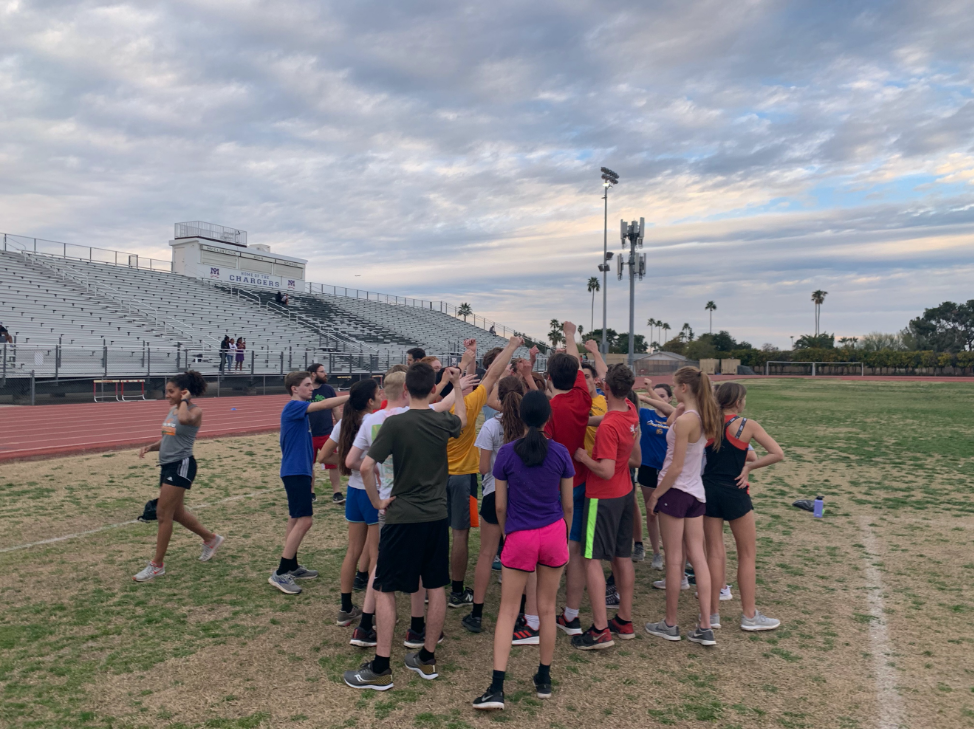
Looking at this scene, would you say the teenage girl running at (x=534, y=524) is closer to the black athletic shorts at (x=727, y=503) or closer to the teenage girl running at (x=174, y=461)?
→ the black athletic shorts at (x=727, y=503)

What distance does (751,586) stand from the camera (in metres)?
5.02

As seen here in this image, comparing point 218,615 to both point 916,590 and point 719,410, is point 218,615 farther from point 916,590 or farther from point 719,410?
point 916,590

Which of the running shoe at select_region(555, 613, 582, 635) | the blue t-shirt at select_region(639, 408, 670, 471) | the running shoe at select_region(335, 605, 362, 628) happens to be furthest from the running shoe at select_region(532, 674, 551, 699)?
the blue t-shirt at select_region(639, 408, 670, 471)

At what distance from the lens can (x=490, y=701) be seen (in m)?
3.74

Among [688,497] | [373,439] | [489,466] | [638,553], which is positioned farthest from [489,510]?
[638,553]

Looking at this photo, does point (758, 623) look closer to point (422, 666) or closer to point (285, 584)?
point (422, 666)

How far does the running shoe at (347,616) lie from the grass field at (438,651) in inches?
2.8

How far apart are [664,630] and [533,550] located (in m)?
1.61

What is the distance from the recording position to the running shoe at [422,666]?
415cm

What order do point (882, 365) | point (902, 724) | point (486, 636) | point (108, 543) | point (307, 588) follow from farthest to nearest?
point (882, 365) < point (108, 543) < point (307, 588) < point (486, 636) < point (902, 724)

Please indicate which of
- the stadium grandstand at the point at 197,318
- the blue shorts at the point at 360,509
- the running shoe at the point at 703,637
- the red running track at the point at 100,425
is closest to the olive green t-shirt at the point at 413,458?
the blue shorts at the point at 360,509

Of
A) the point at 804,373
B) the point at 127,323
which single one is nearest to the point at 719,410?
the point at 127,323

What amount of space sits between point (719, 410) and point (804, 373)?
7846 cm

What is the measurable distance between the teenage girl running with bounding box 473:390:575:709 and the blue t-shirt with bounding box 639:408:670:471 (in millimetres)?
2433
